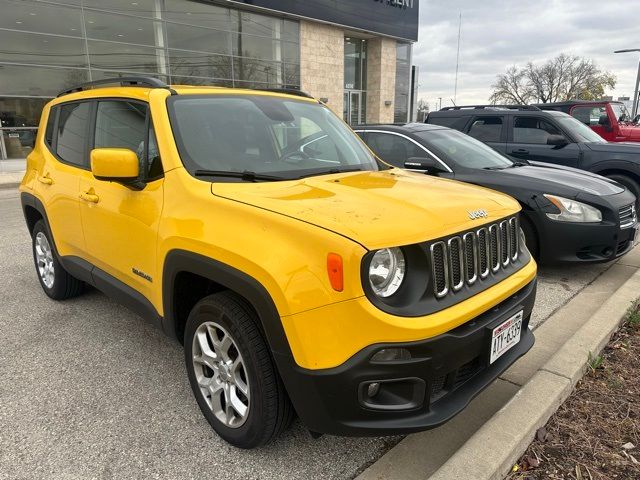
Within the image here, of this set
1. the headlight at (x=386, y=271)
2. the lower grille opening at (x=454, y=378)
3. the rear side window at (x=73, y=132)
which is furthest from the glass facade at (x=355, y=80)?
the headlight at (x=386, y=271)

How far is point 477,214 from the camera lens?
7.68 ft

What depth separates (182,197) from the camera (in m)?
2.50

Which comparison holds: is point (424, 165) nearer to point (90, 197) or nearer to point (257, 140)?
point (257, 140)

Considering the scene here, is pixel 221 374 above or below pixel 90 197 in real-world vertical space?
below

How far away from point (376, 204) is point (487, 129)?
21.5 ft

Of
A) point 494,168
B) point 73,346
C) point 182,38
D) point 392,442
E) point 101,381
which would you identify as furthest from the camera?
point 182,38

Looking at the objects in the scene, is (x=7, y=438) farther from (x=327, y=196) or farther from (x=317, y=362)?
(x=327, y=196)

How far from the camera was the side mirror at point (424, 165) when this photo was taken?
4.57m

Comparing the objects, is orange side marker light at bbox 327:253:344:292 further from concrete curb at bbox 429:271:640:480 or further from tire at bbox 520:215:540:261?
tire at bbox 520:215:540:261

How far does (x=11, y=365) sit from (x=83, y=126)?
1.80 m

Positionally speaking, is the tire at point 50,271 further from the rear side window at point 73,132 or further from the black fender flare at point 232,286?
the black fender flare at point 232,286

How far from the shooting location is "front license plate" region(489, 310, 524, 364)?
2.25 meters

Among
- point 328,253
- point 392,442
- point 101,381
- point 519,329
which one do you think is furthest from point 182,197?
point 519,329

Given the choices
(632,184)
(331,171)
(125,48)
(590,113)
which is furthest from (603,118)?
(125,48)
